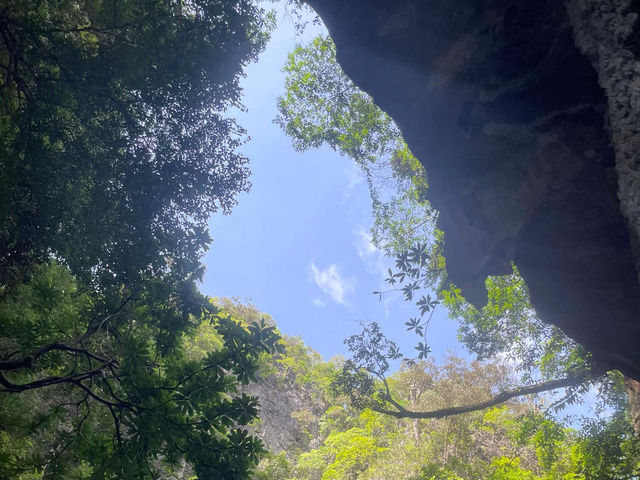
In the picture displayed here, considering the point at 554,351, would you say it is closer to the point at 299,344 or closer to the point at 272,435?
the point at 272,435

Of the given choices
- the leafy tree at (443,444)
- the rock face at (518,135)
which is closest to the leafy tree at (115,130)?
the rock face at (518,135)

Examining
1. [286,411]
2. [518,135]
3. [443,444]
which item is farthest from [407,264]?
[286,411]

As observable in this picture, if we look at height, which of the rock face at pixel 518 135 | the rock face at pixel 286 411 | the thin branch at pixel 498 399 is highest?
the rock face at pixel 286 411

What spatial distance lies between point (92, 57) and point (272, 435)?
27662 millimetres

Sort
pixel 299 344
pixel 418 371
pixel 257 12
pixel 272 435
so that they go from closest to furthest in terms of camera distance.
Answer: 1. pixel 257 12
2. pixel 418 371
3. pixel 272 435
4. pixel 299 344

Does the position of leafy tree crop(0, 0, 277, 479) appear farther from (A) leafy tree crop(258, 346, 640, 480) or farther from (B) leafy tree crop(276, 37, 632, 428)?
(A) leafy tree crop(258, 346, 640, 480)

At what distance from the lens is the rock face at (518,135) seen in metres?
4.55

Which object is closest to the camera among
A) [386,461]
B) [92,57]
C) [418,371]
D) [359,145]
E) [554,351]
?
[92,57]

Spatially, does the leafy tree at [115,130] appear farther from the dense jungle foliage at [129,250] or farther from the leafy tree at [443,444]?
the leafy tree at [443,444]

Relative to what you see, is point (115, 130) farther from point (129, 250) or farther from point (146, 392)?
point (146, 392)

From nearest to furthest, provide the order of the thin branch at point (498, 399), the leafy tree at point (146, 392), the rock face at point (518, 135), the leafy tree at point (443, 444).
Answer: the leafy tree at point (146, 392), the rock face at point (518, 135), the thin branch at point (498, 399), the leafy tree at point (443, 444)

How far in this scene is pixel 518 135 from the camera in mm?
5055

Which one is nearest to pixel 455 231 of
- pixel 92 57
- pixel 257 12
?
pixel 257 12

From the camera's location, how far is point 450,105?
5.63 meters
